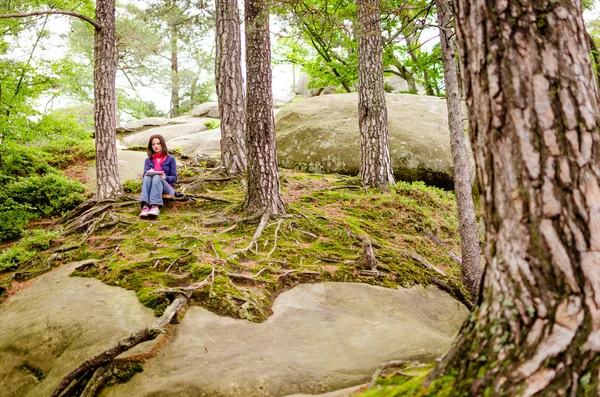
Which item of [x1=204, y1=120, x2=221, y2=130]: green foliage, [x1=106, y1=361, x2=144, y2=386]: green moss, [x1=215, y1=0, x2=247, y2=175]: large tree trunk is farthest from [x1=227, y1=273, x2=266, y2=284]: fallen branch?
[x1=204, y1=120, x2=221, y2=130]: green foliage

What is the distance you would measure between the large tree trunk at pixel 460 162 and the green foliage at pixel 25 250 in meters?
6.05

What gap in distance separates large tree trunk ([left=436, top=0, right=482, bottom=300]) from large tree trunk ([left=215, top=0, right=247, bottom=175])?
14.2 ft

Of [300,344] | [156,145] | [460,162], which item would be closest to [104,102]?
[156,145]

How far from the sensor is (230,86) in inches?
314

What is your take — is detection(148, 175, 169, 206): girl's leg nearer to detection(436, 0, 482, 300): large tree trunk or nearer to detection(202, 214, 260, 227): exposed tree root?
detection(202, 214, 260, 227): exposed tree root

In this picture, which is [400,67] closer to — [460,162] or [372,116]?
[372,116]

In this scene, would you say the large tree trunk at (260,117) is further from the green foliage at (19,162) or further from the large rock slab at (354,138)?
the green foliage at (19,162)

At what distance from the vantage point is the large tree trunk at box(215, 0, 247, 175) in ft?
26.2

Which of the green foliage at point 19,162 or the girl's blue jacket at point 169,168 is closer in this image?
the girl's blue jacket at point 169,168

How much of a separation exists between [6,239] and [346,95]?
8760 mm

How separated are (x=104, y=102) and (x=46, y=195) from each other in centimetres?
253

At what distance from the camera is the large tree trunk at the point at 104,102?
695 centimetres

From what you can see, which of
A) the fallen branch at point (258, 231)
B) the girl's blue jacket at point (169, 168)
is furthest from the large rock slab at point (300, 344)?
the girl's blue jacket at point (169, 168)

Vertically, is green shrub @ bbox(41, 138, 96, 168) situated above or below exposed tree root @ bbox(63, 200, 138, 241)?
above
